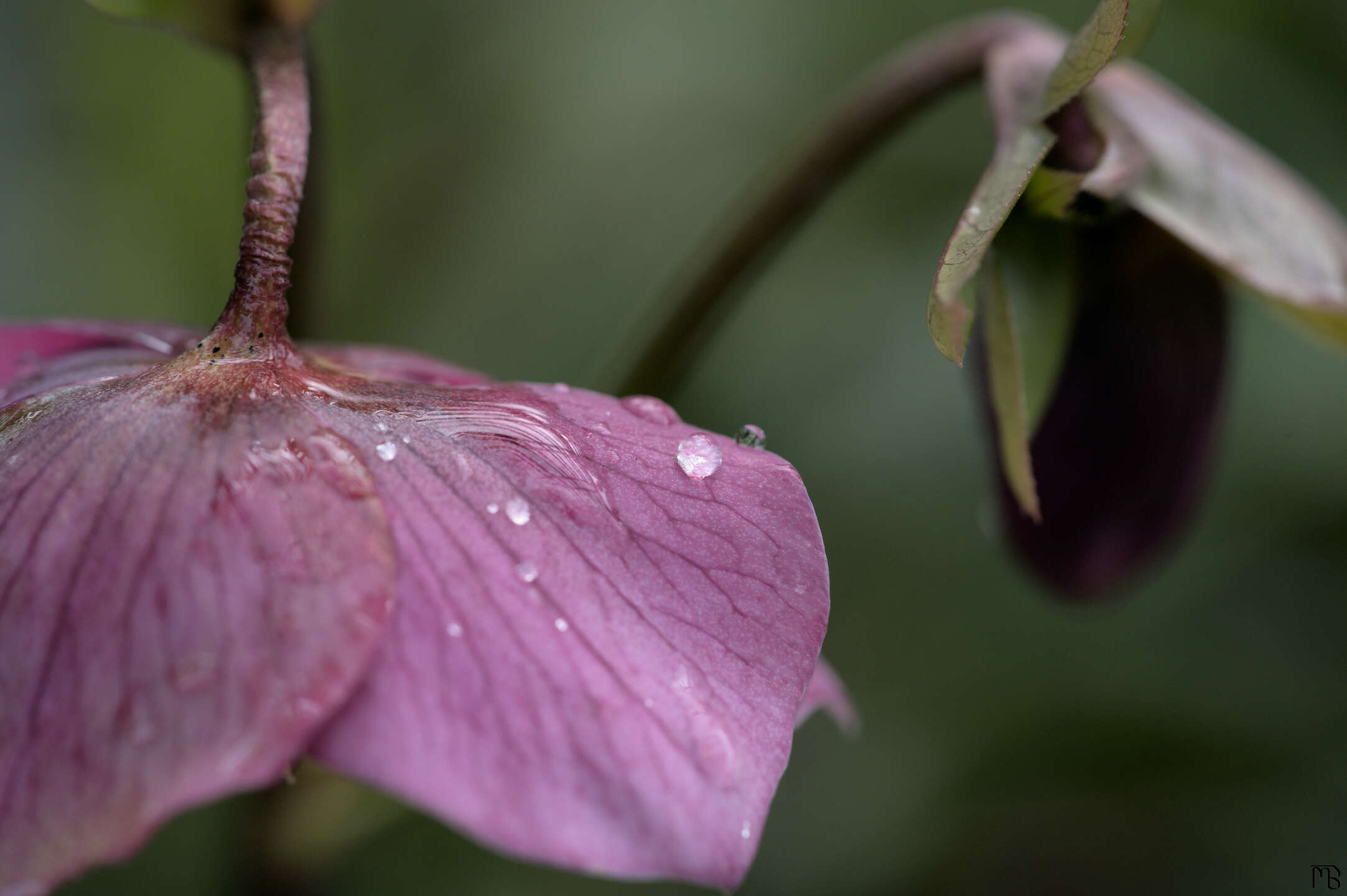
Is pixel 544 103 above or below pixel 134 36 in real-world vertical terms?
above

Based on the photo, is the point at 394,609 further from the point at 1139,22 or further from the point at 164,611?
the point at 1139,22

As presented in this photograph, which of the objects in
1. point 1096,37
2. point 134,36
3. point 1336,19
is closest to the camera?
point 1096,37

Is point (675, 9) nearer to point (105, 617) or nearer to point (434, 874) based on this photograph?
point (434, 874)

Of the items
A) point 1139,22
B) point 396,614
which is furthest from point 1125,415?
point 396,614

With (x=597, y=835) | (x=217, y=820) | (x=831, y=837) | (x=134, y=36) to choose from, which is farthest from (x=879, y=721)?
(x=134, y=36)

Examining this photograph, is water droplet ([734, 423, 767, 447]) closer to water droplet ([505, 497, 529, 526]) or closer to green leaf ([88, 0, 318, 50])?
water droplet ([505, 497, 529, 526])

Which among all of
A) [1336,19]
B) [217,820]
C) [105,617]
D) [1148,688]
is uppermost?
[1336,19]
